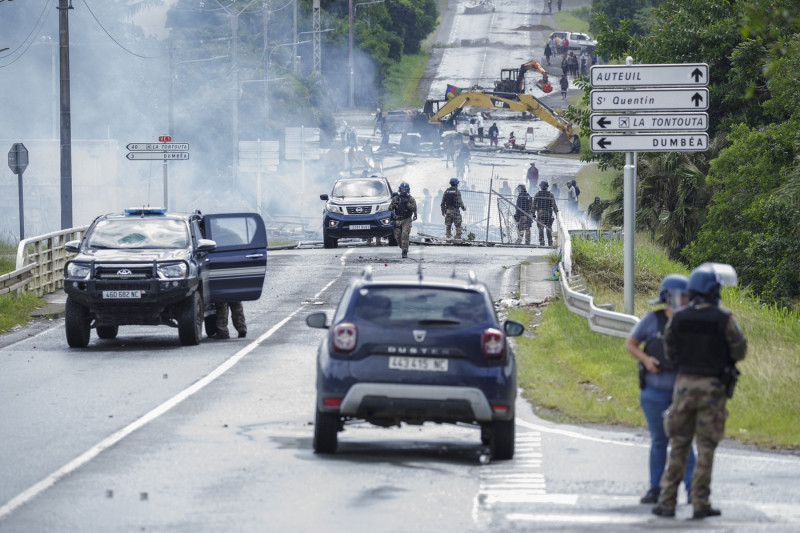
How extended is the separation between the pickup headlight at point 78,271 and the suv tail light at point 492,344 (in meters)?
9.28

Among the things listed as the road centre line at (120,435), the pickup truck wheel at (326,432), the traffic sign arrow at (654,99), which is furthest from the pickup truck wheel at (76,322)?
the pickup truck wheel at (326,432)

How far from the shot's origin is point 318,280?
29688 mm

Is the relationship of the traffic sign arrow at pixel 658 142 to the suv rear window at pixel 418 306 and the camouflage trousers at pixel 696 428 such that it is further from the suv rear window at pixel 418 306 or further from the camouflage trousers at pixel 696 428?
the camouflage trousers at pixel 696 428

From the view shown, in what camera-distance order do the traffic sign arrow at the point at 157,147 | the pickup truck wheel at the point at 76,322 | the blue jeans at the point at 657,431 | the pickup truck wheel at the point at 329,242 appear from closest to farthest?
the blue jeans at the point at 657,431
the pickup truck wheel at the point at 76,322
the traffic sign arrow at the point at 157,147
the pickup truck wheel at the point at 329,242

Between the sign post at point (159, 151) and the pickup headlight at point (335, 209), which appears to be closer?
the sign post at point (159, 151)

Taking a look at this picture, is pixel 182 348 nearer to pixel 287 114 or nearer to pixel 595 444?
pixel 595 444

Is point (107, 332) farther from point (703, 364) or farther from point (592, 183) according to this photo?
point (592, 183)

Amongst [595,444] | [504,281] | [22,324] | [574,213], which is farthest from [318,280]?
[574,213]

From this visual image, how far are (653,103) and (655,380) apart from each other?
8.17m

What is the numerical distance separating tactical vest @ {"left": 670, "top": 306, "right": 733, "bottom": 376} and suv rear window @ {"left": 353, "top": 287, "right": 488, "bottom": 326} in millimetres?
2483

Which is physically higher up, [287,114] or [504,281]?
[287,114]

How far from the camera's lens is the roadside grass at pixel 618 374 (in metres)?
12.7

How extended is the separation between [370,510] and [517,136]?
235ft

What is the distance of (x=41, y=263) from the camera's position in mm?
26516
